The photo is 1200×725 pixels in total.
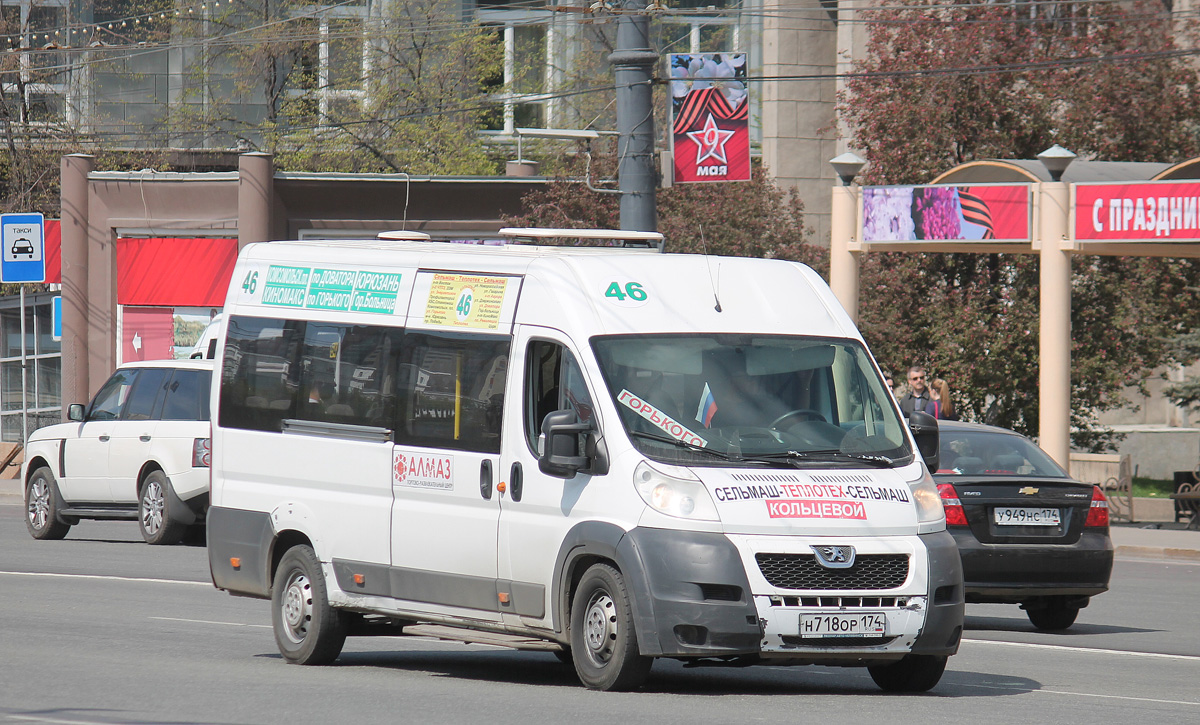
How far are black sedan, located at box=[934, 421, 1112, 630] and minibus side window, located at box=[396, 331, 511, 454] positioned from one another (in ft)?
14.7

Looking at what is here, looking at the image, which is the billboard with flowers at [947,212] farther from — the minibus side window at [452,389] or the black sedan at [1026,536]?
the minibus side window at [452,389]

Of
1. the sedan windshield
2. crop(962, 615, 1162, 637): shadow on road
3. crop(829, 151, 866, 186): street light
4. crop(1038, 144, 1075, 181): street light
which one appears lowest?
crop(962, 615, 1162, 637): shadow on road

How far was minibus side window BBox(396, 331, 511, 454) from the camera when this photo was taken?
9.48 metres

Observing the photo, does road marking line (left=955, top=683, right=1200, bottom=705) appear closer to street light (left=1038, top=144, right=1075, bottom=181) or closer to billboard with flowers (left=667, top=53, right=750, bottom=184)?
billboard with flowers (left=667, top=53, right=750, bottom=184)

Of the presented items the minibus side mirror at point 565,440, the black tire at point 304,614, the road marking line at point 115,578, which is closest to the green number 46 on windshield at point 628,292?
the minibus side mirror at point 565,440

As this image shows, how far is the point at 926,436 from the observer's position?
966 cm

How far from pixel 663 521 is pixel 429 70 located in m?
31.6

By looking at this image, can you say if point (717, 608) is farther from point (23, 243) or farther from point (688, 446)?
point (23, 243)

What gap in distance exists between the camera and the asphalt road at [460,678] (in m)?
8.33

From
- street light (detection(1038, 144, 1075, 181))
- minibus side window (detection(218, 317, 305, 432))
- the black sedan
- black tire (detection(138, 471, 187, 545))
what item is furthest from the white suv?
street light (detection(1038, 144, 1075, 181))

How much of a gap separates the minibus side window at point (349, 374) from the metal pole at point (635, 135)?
9.94 metres

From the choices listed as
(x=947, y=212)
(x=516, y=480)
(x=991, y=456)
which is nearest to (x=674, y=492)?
(x=516, y=480)

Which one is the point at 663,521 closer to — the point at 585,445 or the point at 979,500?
the point at 585,445

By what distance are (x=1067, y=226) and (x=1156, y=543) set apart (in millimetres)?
4547
